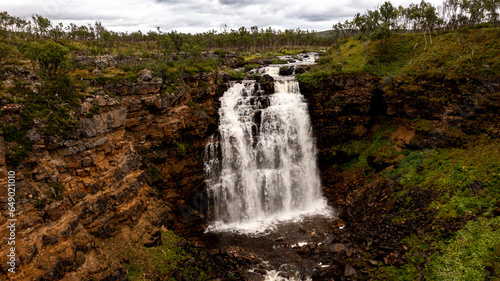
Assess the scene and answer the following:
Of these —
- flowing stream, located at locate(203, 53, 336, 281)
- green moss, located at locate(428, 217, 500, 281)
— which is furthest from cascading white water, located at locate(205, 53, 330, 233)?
green moss, located at locate(428, 217, 500, 281)

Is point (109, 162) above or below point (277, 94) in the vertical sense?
below

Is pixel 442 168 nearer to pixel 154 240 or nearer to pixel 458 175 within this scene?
pixel 458 175

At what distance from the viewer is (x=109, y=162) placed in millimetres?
25266

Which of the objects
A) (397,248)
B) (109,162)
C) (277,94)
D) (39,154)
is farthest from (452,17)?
(39,154)

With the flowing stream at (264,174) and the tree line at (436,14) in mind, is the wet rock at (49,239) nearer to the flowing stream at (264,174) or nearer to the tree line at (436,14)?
the flowing stream at (264,174)

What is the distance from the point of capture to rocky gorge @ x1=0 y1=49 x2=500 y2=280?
65.7ft

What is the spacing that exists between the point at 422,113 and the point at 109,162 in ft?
123

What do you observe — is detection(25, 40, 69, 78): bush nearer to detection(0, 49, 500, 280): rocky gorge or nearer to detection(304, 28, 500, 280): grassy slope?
detection(0, 49, 500, 280): rocky gorge

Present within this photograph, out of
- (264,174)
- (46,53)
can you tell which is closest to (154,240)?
(264,174)

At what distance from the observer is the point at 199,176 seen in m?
34.9

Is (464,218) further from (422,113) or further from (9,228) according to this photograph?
(9,228)

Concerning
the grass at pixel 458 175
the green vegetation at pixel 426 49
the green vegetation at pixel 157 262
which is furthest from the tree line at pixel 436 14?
the green vegetation at pixel 157 262

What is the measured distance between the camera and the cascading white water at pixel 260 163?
115 feet

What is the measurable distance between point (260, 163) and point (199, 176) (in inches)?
329
